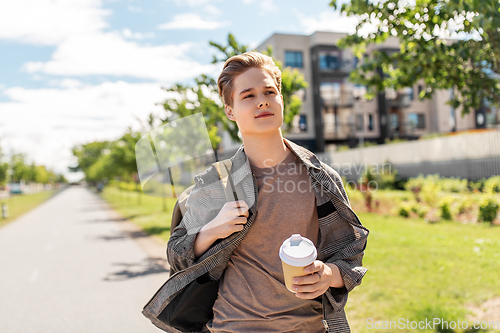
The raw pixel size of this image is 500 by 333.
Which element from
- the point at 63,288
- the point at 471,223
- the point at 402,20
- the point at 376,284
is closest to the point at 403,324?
the point at 376,284

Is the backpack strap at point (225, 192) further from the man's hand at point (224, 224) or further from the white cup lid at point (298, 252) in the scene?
the white cup lid at point (298, 252)

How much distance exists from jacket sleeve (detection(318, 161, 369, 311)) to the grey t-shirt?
12 centimetres

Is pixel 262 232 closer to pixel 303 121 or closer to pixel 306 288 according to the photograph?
pixel 306 288

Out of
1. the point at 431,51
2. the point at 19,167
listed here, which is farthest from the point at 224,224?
the point at 19,167

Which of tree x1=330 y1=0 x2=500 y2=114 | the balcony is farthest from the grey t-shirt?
the balcony

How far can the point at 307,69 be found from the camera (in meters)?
34.9

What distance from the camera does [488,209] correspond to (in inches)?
391

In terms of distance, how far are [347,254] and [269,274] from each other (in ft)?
1.18

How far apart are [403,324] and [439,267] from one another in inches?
92.7

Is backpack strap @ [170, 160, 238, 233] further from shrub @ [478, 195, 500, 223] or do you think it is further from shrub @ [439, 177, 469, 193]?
shrub @ [439, 177, 469, 193]

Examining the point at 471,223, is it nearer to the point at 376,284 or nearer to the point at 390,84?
the point at 376,284

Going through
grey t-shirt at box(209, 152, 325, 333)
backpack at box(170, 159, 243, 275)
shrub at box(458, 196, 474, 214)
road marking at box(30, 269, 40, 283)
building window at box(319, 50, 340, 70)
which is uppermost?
building window at box(319, 50, 340, 70)

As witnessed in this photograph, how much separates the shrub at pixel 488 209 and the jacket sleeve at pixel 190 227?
396 inches

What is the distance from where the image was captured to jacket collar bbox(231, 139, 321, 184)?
1925 millimetres
